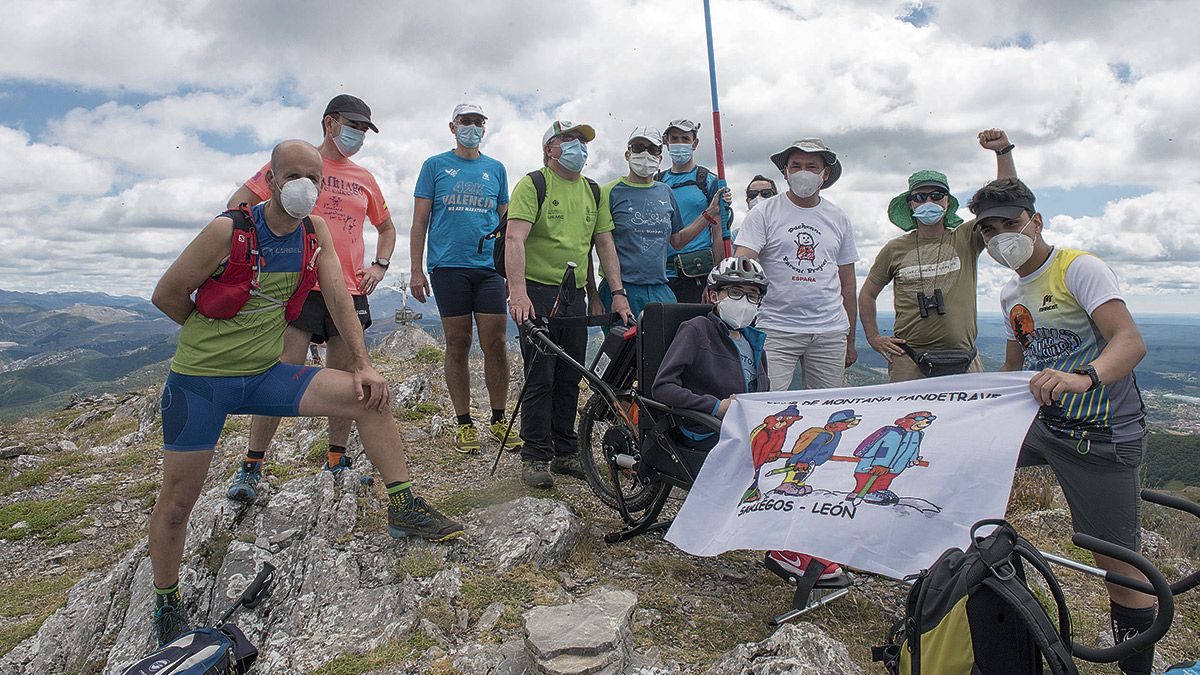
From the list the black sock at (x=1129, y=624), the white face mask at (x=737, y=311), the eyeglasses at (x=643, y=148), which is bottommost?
the black sock at (x=1129, y=624)

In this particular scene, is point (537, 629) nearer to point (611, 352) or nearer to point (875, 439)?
point (875, 439)

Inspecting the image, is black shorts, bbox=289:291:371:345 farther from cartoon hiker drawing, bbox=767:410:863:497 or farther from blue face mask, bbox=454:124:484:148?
cartoon hiker drawing, bbox=767:410:863:497

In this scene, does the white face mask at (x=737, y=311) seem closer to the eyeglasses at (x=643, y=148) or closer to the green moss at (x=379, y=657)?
the eyeglasses at (x=643, y=148)

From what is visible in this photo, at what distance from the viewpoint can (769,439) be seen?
4.71 meters

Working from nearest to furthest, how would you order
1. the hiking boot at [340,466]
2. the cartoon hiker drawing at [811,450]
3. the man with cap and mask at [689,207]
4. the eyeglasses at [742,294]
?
the cartoon hiker drawing at [811,450]
the eyeglasses at [742,294]
the hiking boot at [340,466]
the man with cap and mask at [689,207]

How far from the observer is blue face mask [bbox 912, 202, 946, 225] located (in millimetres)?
6172

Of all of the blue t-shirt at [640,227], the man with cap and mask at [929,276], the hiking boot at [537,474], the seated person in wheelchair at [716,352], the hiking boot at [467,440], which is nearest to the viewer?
the seated person in wheelchair at [716,352]

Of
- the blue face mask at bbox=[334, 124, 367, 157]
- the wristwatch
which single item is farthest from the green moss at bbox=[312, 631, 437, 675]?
the blue face mask at bbox=[334, 124, 367, 157]

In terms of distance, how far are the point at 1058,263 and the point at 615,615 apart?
→ 3516mm

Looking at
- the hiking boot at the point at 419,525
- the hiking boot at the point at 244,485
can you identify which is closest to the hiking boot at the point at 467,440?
the hiking boot at the point at 244,485

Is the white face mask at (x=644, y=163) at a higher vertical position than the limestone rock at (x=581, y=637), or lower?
higher

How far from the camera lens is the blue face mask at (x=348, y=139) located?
636 cm

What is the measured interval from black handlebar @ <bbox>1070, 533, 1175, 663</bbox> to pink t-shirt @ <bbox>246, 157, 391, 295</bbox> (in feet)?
18.9

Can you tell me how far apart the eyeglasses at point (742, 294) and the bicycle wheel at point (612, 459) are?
1437 mm
